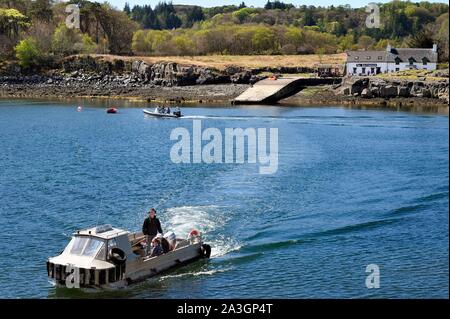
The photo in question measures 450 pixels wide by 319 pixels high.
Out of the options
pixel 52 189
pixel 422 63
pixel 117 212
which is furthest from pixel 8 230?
pixel 422 63

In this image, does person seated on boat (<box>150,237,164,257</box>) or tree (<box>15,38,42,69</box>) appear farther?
tree (<box>15,38,42,69</box>)

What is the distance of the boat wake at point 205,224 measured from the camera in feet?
124

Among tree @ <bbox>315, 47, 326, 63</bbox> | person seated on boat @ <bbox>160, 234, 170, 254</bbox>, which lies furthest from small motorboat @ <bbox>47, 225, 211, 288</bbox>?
tree @ <bbox>315, 47, 326, 63</bbox>

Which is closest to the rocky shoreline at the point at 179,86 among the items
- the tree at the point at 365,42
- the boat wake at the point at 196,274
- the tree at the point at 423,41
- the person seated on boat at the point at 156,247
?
the tree at the point at 423,41

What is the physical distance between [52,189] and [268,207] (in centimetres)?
1478

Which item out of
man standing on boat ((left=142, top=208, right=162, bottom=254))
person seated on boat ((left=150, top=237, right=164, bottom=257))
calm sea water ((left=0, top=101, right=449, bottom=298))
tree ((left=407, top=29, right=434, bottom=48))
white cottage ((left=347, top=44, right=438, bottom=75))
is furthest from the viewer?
tree ((left=407, top=29, right=434, bottom=48))

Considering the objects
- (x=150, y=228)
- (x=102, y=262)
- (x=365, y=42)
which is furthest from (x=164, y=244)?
(x=365, y=42)

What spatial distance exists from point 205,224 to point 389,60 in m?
103

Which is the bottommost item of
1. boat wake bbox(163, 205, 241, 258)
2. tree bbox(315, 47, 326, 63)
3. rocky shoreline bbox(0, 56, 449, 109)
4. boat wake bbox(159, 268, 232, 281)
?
boat wake bbox(159, 268, 232, 281)

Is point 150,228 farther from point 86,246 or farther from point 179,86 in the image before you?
point 179,86

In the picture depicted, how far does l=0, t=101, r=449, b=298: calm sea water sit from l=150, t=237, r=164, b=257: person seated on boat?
44.4 inches

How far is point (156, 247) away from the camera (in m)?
33.1

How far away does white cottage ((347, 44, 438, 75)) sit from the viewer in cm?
13775

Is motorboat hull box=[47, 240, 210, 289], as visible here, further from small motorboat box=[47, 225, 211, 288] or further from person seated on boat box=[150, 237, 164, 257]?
person seated on boat box=[150, 237, 164, 257]
